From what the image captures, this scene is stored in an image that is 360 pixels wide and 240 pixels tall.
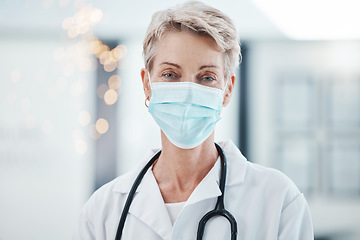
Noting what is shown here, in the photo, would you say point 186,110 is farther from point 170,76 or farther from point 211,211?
point 211,211

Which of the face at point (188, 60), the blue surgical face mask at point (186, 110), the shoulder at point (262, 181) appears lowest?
the shoulder at point (262, 181)

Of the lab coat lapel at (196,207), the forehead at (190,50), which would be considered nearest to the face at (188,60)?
the forehead at (190,50)

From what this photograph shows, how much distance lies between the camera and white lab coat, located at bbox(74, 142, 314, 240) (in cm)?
101

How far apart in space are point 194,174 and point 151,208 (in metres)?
0.16

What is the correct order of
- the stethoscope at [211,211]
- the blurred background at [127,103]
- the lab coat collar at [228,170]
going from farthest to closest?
the blurred background at [127,103] < the lab coat collar at [228,170] < the stethoscope at [211,211]

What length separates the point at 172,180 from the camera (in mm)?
1149

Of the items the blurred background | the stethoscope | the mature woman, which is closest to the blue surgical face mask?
the mature woman

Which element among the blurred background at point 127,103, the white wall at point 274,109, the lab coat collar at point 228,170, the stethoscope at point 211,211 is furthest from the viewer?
the white wall at point 274,109

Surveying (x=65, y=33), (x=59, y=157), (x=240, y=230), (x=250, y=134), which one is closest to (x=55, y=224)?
(x=59, y=157)

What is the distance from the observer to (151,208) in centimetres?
108

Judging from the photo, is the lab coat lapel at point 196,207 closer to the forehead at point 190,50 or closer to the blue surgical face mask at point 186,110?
the blue surgical face mask at point 186,110

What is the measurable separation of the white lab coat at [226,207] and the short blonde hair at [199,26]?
12.5 inches

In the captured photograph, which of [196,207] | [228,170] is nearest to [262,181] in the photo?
[228,170]

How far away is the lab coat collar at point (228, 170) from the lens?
3.59ft
